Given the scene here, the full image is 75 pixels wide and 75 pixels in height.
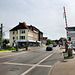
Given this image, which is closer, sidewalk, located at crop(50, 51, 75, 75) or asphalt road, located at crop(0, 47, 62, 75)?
sidewalk, located at crop(50, 51, 75, 75)

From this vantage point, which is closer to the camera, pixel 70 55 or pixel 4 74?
pixel 4 74

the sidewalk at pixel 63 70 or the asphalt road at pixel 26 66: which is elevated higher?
the sidewalk at pixel 63 70

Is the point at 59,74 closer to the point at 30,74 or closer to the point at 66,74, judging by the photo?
the point at 66,74

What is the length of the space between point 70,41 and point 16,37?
49724 millimetres

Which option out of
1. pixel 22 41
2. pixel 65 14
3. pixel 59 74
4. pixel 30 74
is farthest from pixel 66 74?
pixel 22 41

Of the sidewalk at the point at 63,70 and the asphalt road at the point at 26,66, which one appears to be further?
the asphalt road at the point at 26,66

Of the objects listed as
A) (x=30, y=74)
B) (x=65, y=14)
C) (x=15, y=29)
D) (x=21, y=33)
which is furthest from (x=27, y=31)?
(x=30, y=74)

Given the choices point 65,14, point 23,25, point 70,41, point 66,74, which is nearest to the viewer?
point 66,74

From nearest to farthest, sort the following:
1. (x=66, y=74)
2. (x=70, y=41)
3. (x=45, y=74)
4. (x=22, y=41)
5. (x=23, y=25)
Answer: (x=66, y=74), (x=45, y=74), (x=70, y=41), (x=22, y=41), (x=23, y=25)

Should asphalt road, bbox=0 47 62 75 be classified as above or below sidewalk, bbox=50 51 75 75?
below

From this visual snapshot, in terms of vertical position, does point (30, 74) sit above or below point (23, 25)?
below

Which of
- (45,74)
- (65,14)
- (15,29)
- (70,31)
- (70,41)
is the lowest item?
(45,74)

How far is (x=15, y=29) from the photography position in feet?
205

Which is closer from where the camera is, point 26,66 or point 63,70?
point 63,70
